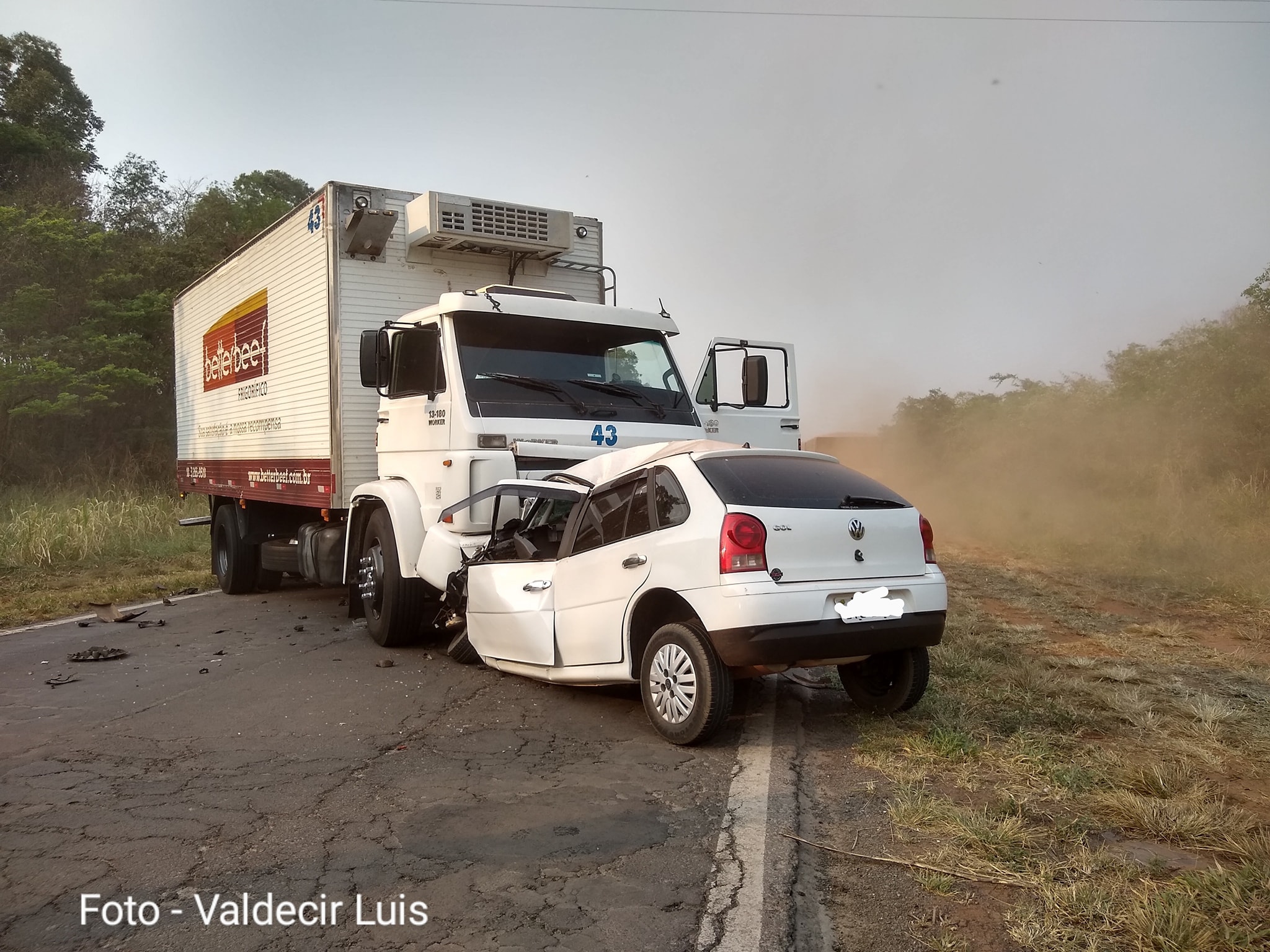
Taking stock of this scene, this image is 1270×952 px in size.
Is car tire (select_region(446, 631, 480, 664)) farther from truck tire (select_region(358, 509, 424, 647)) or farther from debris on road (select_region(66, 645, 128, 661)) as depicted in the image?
debris on road (select_region(66, 645, 128, 661))

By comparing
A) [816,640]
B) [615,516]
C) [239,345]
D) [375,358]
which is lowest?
[816,640]

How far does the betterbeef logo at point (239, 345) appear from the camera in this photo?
10.7 meters

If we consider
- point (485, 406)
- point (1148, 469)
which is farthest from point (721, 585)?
point (1148, 469)

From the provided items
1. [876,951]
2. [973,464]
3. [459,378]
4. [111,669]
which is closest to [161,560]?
[111,669]

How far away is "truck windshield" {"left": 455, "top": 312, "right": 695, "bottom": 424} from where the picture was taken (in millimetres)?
7691

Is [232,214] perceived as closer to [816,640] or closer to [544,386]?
[544,386]

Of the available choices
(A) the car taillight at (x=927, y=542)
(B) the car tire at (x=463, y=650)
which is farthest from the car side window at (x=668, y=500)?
(B) the car tire at (x=463, y=650)

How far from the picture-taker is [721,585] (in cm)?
497

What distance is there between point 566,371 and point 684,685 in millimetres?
3457

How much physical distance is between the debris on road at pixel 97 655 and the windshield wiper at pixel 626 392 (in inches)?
178

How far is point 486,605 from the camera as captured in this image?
6.75 metres

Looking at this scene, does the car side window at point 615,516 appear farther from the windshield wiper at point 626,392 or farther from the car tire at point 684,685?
the windshield wiper at point 626,392

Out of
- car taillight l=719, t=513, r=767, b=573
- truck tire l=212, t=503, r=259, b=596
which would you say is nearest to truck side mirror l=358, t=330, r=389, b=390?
car taillight l=719, t=513, r=767, b=573

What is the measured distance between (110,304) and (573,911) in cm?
2798
